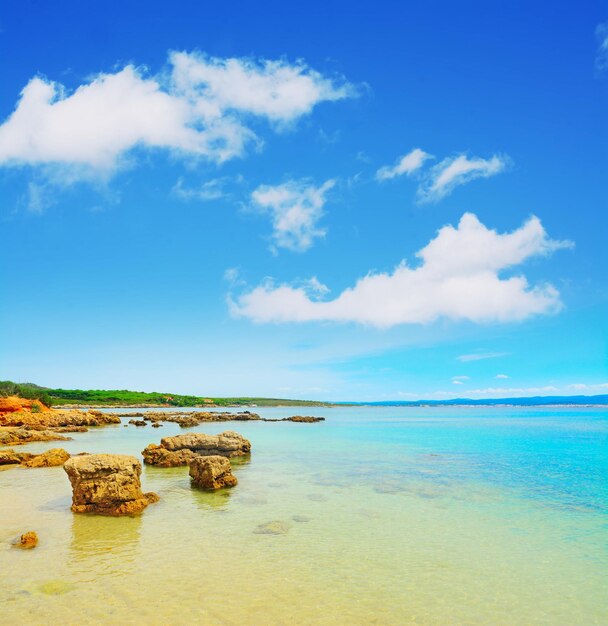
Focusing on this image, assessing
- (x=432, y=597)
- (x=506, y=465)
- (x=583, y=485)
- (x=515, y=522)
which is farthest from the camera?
(x=506, y=465)

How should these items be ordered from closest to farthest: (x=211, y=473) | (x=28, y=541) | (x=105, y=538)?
(x=28, y=541), (x=105, y=538), (x=211, y=473)

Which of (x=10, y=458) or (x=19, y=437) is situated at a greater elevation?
(x=10, y=458)

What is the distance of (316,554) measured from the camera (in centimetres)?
1154

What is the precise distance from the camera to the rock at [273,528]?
1333cm

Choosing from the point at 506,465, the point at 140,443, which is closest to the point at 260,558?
the point at 506,465

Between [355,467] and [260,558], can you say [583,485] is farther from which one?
→ [260,558]

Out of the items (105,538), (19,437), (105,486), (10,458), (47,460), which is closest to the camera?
(105,538)

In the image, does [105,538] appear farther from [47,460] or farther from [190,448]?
[190,448]

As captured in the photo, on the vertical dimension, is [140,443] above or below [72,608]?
below

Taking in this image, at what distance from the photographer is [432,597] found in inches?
364

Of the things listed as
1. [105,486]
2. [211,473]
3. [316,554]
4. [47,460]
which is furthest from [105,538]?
[47,460]

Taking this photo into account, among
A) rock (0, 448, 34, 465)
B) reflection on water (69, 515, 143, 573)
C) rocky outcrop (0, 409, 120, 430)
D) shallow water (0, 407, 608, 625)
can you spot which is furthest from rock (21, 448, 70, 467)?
rocky outcrop (0, 409, 120, 430)

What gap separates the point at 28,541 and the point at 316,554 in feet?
25.3

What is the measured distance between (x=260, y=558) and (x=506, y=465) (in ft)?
73.7
